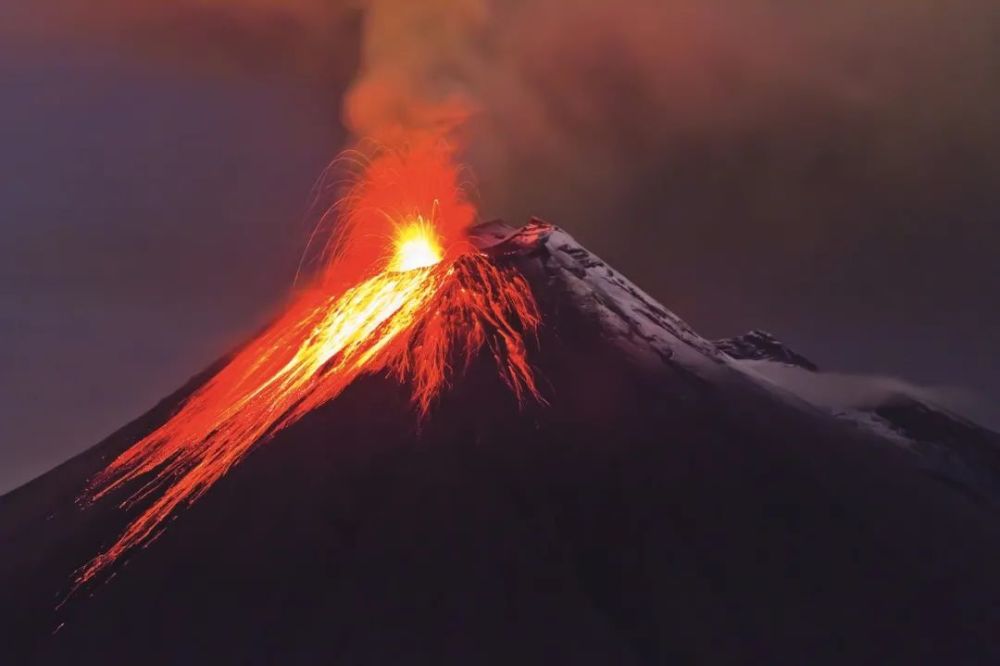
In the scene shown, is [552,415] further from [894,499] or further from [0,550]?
[0,550]

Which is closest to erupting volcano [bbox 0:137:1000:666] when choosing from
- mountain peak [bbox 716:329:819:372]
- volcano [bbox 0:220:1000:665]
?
volcano [bbox 0:220:1000:665]

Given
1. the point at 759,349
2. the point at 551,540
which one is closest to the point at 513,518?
the point at 551,540

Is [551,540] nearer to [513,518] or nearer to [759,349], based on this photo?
[513,518]

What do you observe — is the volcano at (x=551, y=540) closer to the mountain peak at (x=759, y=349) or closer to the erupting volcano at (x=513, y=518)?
the erupting volcano at (x=513, y=518)

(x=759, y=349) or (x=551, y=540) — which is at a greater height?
(x=759, y=349)

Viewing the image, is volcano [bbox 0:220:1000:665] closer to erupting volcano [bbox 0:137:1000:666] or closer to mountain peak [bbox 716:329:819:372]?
erupting volcano [bbox 0:137:1000:666]

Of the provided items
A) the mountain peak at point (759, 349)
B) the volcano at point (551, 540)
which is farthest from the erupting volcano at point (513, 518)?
the mountain peak at point (759, 349)

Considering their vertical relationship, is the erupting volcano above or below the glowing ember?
below

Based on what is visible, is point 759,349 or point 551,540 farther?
point 759,349

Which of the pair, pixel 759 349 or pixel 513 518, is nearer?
pixel 513 518
